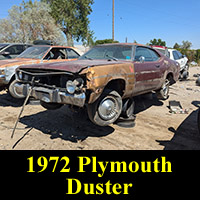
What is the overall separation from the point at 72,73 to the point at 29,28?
67.6 ft

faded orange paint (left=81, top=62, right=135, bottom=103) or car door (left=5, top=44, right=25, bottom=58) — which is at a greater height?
car door (left=5, top=44, right=25, bottom=58)

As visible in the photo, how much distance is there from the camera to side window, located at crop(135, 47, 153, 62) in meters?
4.01

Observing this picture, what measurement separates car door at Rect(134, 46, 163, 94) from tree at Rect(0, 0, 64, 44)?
18.5m

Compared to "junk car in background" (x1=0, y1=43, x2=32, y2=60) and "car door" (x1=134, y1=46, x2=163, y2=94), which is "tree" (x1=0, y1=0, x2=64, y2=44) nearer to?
"junk car in background" (x1=0, y1=43, x2=32, y2=60)

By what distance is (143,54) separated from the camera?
4.31 m

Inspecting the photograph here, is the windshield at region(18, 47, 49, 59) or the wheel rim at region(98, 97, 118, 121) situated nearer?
the wheel rim at region(98, 97, 118, 121)

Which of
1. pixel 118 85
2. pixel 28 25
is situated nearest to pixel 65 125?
pixel 118 85

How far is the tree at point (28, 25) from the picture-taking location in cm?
1958

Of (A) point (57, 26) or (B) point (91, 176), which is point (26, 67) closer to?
(B) point (91, 176)

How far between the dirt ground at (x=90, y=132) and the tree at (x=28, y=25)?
1736 cm

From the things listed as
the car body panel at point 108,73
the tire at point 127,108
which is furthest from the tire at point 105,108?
the tire at point 127,108

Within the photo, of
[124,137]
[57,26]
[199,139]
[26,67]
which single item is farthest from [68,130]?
[57,26]

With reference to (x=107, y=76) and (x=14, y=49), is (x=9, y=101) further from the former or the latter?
(x=107, y=76)

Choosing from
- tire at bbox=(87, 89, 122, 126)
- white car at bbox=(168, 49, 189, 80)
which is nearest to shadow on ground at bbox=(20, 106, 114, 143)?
tire at bbox=(87, 89, 122, 126)
